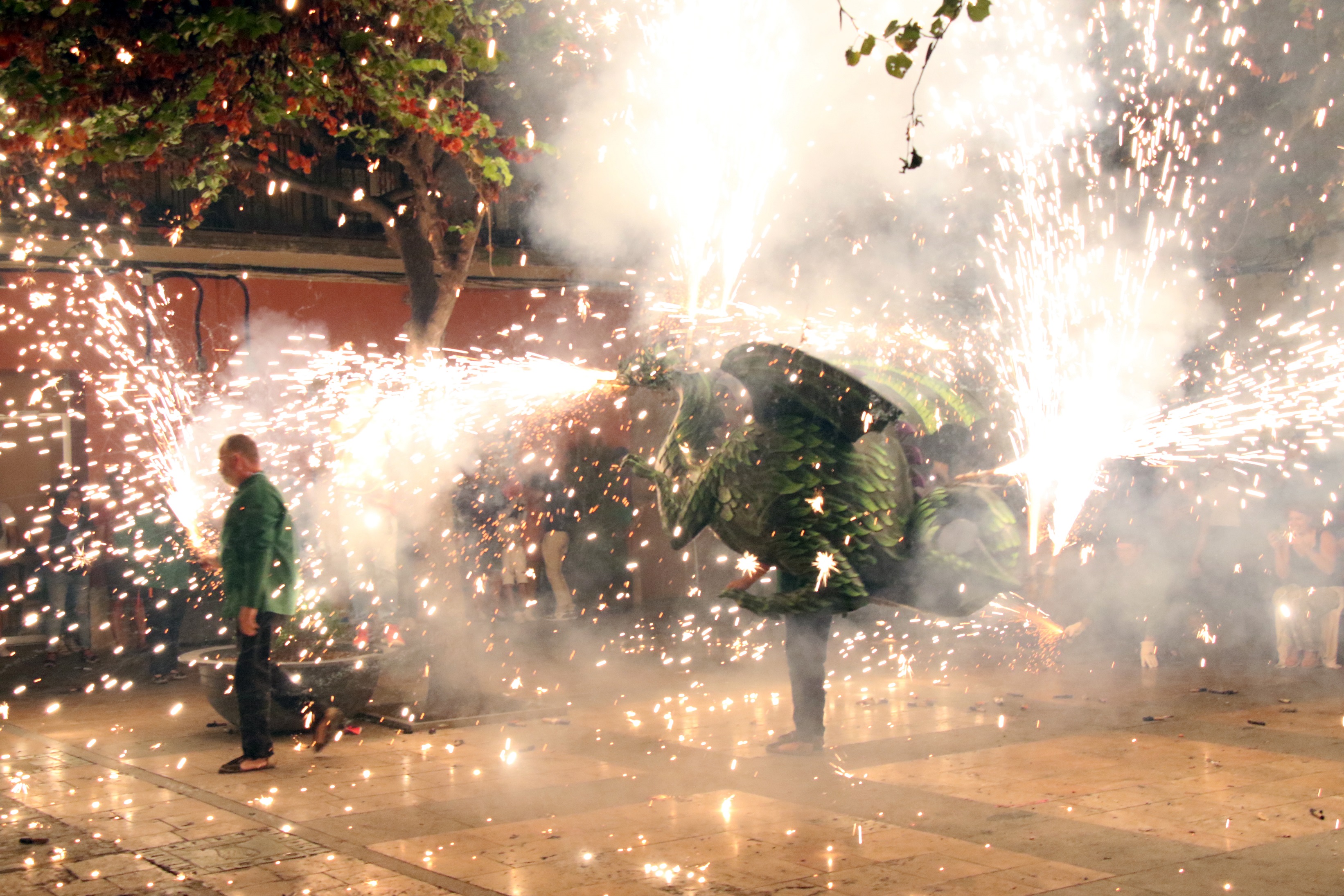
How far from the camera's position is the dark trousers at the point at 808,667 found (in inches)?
252

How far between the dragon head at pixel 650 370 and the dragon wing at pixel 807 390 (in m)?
0.36

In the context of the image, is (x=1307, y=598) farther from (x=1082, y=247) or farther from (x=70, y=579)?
(x=70, y=579)

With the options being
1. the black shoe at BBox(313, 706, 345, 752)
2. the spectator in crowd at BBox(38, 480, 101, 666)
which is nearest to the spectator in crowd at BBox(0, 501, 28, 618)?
the spectator in crowd at BBox(38, 480, 101, 666)

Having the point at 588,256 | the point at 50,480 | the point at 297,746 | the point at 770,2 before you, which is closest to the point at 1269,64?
the point at 770,2

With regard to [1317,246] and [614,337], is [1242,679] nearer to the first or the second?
[1317,246]

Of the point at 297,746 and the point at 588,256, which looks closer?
the point at 297,746

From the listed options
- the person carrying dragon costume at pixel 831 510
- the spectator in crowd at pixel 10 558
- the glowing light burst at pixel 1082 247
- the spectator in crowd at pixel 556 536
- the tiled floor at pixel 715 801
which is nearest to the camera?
the tiled floor at pixel 715 801

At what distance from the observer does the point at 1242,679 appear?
8938 millimetres

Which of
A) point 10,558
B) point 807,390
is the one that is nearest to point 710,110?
point 807,390

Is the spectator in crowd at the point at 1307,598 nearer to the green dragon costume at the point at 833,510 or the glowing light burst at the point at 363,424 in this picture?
the green dragon costume at the point at 833,510

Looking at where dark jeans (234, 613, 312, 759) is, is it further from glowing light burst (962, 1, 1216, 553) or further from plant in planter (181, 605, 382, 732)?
glowing light burst (962, 1, 1216, 553)

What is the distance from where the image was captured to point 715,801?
216 inches

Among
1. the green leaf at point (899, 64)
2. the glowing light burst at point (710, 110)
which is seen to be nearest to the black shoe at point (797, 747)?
the green leaf at point (899, 64)

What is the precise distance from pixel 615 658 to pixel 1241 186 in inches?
316
